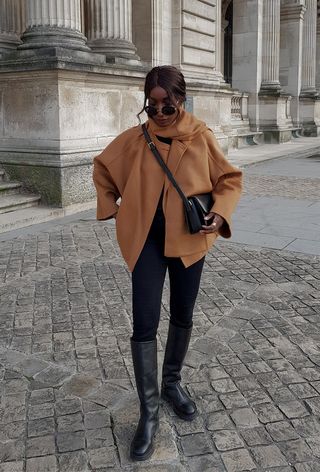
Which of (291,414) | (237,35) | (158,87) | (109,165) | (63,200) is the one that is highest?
(237,35)

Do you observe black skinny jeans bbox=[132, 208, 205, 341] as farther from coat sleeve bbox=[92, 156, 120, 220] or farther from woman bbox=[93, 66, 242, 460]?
coat sleeve bbox=[92, 156, 120, 220]

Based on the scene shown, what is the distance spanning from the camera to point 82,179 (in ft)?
28.2

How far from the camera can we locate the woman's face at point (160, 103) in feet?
8.27

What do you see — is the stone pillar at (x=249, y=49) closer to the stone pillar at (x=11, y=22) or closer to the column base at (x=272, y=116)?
the column base at (x=272, y=116)

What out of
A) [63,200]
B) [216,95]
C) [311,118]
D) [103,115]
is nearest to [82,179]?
[63,200]

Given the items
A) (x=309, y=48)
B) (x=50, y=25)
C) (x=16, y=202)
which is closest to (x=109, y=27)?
(x=50, y=25)

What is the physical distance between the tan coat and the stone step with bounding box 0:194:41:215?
17.8 ft

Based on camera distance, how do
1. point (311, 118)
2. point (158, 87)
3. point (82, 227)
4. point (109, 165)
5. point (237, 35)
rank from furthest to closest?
point (311, 118) < point (237, 35) < point (82, 227) < point (109, 165) < point (158, 87)

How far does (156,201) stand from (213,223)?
0.28 meters

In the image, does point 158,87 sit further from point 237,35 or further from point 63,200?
point 237,35

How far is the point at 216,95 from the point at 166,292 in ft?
34.7

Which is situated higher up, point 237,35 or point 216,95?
point 237,35

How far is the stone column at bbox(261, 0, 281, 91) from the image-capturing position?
21.3m

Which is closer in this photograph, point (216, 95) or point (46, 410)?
point (46, 410)
